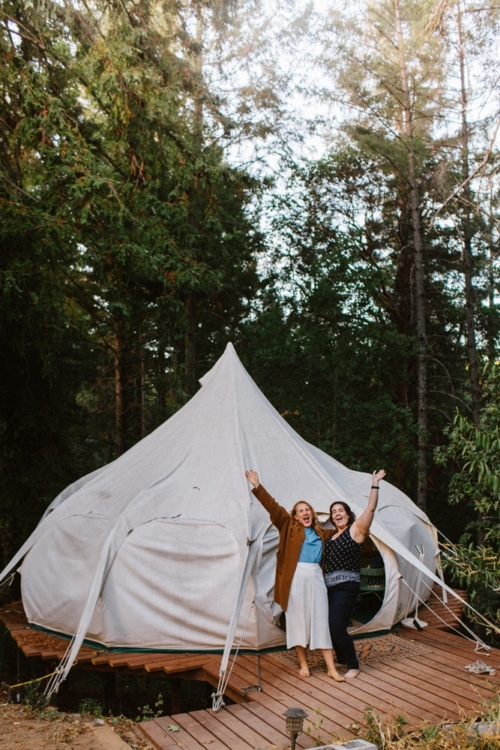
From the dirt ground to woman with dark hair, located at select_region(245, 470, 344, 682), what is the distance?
143cm

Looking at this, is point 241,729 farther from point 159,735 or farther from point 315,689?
point 315,689

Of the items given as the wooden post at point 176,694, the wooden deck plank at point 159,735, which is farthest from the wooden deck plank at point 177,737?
the wooden post at point 176,694

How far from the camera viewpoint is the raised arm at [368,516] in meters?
4.99

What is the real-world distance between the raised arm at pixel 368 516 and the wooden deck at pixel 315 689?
1.07 meters

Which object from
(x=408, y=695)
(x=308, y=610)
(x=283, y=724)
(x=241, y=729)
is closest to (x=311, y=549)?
(x=308, y=610)

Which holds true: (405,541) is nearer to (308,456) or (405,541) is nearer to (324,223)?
(308,456)

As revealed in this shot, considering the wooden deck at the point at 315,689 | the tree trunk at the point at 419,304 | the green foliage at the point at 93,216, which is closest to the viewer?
the wooden deck at the point at 315,689

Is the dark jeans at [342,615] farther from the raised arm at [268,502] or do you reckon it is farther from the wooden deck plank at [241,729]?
the wooden deck plank at [241,729]

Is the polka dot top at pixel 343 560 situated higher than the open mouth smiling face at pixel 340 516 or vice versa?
the open mouth smiling face at pixel 340 516

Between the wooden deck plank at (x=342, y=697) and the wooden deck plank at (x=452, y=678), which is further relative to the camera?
the wooden deck plank at (x=452, y=678)

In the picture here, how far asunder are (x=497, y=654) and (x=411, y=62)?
1121 centimetres

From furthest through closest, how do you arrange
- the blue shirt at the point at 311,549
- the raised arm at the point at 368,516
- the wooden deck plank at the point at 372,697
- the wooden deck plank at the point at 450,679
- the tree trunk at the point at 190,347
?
the tree trunk at the point at 190,347, the blue shirt at the point at 311,549, the raised arm at the point at 368,516, the wooden deck plank at the point at 450,679, the wooden deck plank at the point at 372,697

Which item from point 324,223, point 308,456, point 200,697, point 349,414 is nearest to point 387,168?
point 324,223

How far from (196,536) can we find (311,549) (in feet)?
4.35
